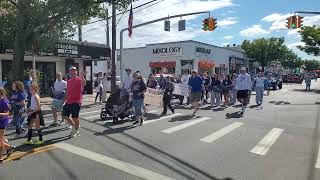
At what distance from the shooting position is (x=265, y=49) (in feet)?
269

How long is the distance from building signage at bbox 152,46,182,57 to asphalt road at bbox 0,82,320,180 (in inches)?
1444

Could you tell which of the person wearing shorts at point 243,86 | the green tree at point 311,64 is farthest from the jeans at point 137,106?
the green tree at point 311,64

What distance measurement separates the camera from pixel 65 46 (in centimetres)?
2892

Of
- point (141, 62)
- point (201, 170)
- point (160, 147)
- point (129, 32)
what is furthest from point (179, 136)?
point (141, 62)

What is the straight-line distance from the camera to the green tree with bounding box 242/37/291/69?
8169 cm

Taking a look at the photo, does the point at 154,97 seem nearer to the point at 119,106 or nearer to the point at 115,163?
the point at 119,106

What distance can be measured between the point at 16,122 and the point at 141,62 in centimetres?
4543

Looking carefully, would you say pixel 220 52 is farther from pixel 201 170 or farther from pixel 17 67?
pixel 201 170

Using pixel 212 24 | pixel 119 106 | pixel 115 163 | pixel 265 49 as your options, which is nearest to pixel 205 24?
pixel 212 24

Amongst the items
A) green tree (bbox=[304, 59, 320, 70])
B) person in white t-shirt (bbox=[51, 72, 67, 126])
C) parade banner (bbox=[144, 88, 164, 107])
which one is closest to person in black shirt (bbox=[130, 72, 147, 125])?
person in white t-shirt (bbox=[51, 72, 67, 126])

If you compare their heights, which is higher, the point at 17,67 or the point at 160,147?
the point at 17,67

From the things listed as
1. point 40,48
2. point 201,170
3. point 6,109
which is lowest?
point 201,170

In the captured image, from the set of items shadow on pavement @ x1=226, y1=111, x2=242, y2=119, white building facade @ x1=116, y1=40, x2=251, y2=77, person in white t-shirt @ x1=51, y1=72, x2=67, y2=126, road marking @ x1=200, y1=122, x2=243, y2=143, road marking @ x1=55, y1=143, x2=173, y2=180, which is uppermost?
white building facade @ x1=116, y1=40, x2=251, y2=77

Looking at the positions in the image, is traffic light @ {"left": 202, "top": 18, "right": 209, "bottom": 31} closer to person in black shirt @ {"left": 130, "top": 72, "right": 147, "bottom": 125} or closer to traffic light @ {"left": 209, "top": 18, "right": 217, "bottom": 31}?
traffic light @ {"left": 209, "top": 18, "right": 217, "bottom": 31}
